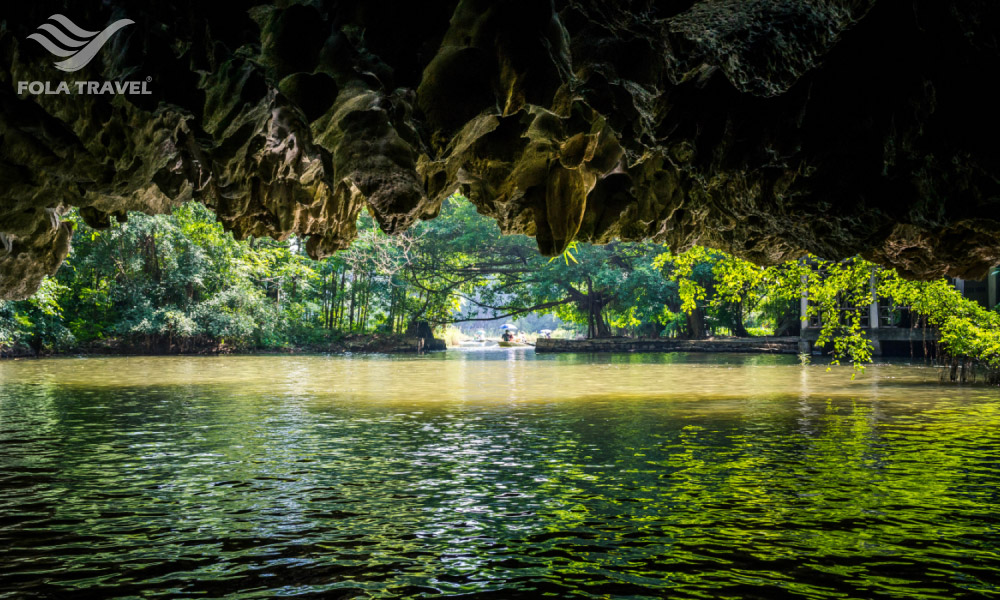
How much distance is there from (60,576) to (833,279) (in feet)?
61.6

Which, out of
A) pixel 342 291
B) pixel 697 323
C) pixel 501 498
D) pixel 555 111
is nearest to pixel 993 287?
pixel 697 323

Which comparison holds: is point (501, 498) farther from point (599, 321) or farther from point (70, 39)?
point (599, 321)

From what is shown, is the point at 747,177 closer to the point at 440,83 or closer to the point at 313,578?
the point at 440,83

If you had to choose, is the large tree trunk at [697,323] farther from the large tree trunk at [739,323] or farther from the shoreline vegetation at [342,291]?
the large tree trunk at [739,323]

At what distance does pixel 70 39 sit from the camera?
5.73m

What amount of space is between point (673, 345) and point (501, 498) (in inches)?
1384

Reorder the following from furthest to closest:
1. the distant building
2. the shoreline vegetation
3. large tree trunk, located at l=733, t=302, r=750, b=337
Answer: large tree trunk, located at l=733, t=302, r=750, b=337
the shoreline vegetation
the distant building

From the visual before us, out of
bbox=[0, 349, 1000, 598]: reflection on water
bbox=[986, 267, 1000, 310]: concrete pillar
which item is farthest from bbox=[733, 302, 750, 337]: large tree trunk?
bbox=[0, 349, 1000, 598]: reflection on water

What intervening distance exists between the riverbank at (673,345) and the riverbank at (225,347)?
26.8 ft

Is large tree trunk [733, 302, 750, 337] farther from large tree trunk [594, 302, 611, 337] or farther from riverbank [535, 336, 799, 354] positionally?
large tree trunk [594, 302, 611, 337]

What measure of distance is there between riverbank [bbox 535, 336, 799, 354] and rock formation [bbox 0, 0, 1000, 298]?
30.7 meters

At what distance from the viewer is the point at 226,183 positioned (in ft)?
26.3

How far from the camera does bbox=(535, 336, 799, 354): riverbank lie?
123 ft

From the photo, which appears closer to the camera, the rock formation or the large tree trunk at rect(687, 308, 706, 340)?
the rock formation
